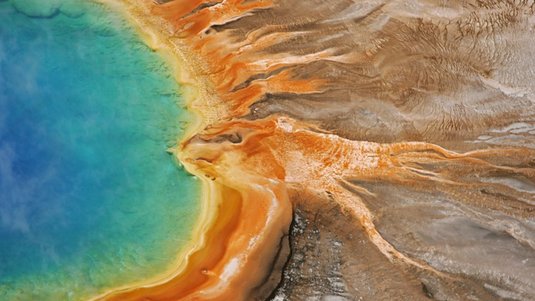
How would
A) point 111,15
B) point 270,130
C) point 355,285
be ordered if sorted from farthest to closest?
point 111,15
point 270,130
point 355,285

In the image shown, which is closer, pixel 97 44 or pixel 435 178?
pixel 435 178

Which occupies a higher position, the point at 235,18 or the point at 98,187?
the point at 235,18

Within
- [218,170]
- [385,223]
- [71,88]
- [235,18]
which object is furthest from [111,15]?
[385,223]

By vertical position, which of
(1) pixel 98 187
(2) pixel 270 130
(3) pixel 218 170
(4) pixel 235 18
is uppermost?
(4) pixel 235 18

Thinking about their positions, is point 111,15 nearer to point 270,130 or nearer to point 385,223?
point 270,130

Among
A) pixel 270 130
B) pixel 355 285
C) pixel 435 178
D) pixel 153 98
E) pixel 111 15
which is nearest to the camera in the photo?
pixel 355 285

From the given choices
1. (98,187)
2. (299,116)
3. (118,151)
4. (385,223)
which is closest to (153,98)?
(118,151)
